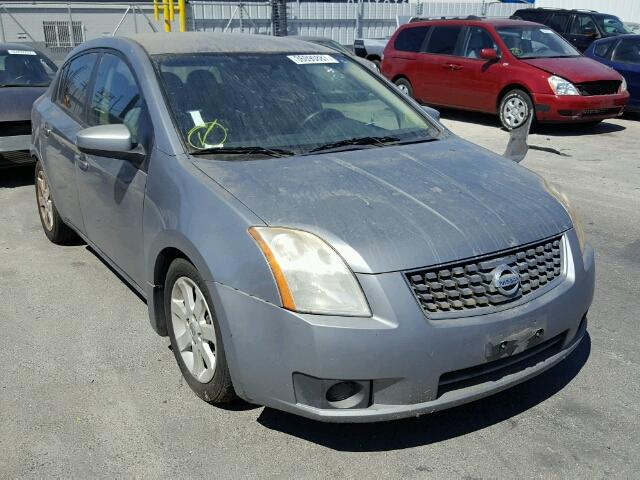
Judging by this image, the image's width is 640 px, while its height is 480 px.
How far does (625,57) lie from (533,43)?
7.27 ft

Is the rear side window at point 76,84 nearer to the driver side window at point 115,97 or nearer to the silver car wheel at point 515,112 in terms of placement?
the driver side window at point 115,97

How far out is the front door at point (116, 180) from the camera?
3.55 m

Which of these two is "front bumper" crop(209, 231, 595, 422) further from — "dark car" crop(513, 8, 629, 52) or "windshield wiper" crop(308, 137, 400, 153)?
"dark car" crop(513, 8, 629, 52)

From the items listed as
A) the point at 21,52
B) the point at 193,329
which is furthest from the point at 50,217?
the point at 21,52

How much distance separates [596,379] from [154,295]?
2.31m

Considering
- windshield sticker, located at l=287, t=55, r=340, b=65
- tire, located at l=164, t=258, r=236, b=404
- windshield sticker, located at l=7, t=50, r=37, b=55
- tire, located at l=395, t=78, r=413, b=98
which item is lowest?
tire, located at l=395, t=78, r=413, b=98

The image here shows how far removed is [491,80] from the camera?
11.3 m

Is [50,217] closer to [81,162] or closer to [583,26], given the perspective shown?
[81,162]

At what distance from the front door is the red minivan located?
8.04 meters

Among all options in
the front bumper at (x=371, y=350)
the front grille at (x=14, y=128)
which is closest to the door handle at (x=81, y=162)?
the front bumper at (x=371, y=350)

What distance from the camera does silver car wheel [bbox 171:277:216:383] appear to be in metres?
3.00

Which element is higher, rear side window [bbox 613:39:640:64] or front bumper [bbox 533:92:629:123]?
rear side window [bbox 613:39:640:64]

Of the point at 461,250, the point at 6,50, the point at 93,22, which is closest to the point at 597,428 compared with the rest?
the point at 461,250

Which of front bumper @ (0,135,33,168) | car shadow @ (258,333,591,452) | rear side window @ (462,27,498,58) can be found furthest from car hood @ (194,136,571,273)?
rear side window @ (462,27,498,58)
